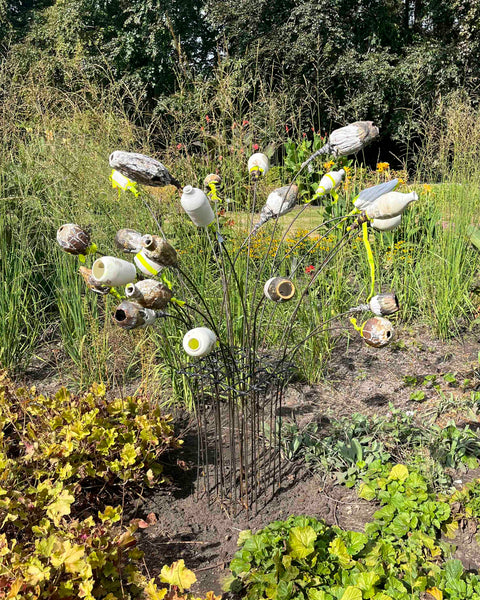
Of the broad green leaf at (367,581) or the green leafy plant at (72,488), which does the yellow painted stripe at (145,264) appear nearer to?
the green leafy plant at (72,488)

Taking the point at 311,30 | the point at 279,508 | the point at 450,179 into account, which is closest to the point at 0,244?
the point at 279,508

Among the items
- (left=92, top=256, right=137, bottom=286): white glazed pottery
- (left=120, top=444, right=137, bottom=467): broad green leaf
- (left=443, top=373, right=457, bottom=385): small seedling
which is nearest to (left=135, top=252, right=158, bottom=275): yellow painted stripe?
(left=92, top=256, right=137, bottom=286): white glazed pottery

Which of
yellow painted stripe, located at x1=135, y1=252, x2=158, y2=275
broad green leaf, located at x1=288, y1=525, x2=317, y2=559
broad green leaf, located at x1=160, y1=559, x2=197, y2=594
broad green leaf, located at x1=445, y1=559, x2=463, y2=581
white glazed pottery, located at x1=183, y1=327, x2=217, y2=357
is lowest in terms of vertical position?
broad green leaf, located at x1=445, y1=559, x2=463, y2=581

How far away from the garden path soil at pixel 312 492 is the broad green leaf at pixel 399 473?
15 cm

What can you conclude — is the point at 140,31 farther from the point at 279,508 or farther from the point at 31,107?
the point at 279,508

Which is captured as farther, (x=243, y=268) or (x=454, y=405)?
(x=243, y=268)

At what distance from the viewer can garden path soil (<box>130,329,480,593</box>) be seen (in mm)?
1792

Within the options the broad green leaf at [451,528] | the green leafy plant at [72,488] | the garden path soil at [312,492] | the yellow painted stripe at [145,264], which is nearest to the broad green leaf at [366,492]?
the garden path soil at [312,492]

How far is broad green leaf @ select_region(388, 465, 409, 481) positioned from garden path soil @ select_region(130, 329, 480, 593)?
0.49 feet

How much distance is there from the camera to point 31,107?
12.5 feet

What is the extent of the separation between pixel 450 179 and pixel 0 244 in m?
3.05

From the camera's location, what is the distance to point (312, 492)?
207 cm

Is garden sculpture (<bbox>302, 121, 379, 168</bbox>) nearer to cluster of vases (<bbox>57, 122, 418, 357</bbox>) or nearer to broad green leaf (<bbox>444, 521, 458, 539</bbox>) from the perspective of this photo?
cluster of vases (<bbox>57, 122, 418, 357</bbox>)

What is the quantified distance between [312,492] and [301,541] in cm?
59
